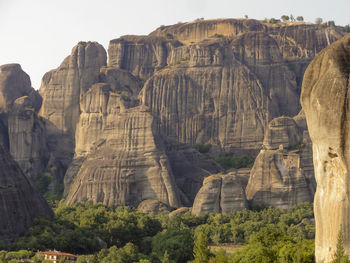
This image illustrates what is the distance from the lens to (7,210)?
61125 millimetres

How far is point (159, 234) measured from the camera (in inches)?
2579

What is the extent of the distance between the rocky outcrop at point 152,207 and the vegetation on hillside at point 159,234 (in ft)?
6.58

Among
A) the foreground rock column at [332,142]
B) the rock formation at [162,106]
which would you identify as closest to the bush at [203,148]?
the rock formation at [162,106]

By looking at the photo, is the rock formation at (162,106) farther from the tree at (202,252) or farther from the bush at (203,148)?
the tree at (202,252)

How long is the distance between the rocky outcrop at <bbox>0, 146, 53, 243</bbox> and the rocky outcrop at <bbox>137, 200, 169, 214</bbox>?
1625 centimetres

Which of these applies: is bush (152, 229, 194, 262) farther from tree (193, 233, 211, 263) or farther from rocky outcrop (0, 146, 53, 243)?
rocky outcrop (0, 146, 53, 243)

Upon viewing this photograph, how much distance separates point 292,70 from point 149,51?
20.2 meters

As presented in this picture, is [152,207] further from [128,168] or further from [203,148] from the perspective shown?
[203,148]

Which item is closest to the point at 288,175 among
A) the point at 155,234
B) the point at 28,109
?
the point at 155,234

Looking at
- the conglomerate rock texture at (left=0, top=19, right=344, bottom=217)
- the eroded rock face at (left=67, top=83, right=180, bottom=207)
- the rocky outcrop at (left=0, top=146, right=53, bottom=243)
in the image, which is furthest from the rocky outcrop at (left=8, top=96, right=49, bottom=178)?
the rocky outcrop at (left=0, top=146, right=53, bottom=243)

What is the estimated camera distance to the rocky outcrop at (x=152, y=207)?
80500 millimetres

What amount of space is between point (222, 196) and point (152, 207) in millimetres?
8010

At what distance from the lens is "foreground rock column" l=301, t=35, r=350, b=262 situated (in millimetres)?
34906

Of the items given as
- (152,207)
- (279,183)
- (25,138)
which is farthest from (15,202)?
(25,138)
